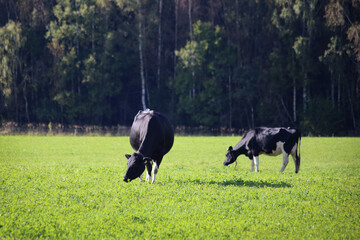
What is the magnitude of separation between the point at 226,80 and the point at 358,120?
17.1 m

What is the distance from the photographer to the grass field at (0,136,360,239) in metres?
8.88

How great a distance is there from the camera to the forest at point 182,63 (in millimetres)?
47250

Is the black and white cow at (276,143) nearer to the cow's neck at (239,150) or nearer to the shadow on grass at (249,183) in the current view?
the cow's neck at (239,150)

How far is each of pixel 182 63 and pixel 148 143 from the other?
39343 mm

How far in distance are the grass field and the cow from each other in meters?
0.57

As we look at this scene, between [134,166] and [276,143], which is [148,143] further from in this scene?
[276,143]

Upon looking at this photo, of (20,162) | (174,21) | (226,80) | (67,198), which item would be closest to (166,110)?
(226,80)

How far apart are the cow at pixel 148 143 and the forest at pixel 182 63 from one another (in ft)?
108

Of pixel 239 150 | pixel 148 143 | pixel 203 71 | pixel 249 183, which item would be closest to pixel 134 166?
pixel 148 143

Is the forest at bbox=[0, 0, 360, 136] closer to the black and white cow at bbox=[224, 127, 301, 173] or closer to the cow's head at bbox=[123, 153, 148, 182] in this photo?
the black and white cow at bbox=[224, 127, 301, 173]

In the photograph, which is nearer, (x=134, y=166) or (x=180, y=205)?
(x=180, y=205)

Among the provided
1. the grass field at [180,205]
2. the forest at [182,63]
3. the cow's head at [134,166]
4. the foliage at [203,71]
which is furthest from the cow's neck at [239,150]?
the foliage at [203,71]

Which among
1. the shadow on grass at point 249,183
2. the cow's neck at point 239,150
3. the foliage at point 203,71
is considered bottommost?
the shadow on grass at point 249,183

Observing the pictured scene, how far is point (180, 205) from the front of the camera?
11062 millimetres
